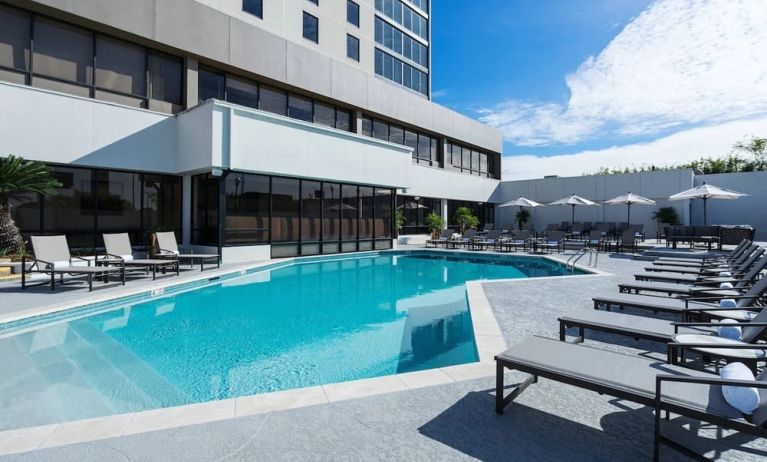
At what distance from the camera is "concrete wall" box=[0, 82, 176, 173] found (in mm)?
10406

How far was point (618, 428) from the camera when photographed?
267 cm

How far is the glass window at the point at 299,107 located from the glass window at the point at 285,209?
13.2 ft

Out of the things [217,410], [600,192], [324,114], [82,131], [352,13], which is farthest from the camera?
[600,192]

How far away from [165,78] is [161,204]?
14.5 ft

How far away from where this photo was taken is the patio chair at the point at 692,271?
7352 millimetres

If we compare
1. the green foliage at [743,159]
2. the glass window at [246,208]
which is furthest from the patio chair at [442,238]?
the green foliage at [743,159]

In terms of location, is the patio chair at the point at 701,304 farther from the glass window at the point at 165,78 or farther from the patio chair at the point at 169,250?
the glass window at the point at 165,78

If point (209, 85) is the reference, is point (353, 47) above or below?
above

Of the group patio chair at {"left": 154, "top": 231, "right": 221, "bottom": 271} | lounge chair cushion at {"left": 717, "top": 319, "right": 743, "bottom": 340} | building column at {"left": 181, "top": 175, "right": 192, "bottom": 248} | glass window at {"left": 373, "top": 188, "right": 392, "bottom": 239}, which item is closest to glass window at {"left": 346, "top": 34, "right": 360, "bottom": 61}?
glass window at {"left": 373, "top": 188, "right": 392, "bottom": 239}

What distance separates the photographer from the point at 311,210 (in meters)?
15.8

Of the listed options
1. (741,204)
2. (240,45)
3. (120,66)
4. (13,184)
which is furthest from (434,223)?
(741,204)

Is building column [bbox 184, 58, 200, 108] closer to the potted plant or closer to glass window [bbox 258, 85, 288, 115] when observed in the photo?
glass window [bbox 258, 85, 288, 115]

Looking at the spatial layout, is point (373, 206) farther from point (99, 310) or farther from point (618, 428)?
point (618, 428)

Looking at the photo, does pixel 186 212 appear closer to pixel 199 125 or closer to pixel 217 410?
pixel 199 125
